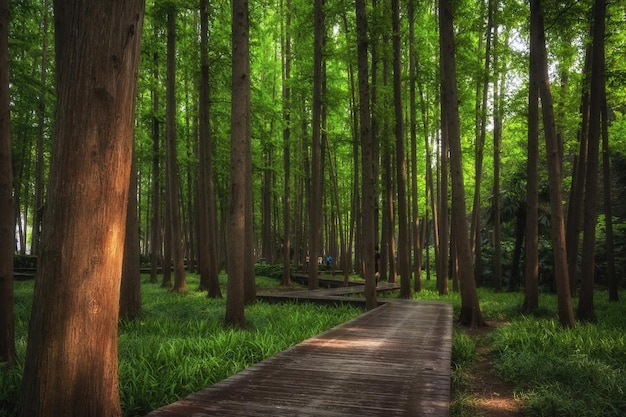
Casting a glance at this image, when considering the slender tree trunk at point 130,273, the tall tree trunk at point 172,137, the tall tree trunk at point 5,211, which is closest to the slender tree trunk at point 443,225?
the tall tree trunk at point 172,137

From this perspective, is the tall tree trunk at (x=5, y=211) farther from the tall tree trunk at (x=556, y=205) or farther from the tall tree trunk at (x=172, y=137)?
the tall tree trunk at (x=556, y=205)

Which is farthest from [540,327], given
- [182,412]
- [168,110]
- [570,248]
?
[168,110]

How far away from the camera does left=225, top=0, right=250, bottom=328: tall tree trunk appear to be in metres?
8.25

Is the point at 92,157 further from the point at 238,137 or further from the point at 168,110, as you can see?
the point at 168,110

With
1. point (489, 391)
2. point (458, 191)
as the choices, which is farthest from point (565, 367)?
point (458, 191)

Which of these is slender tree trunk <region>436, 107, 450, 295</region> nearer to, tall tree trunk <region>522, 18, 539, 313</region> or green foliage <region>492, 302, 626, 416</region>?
tall tree trunk <region>522, 18, 539, 313</region>

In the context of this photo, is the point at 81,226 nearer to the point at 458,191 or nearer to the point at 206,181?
the point at 458,191

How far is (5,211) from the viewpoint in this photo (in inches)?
224

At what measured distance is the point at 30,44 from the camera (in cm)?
1177

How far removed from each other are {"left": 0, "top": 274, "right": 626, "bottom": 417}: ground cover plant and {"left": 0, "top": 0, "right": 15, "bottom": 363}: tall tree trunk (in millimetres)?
468

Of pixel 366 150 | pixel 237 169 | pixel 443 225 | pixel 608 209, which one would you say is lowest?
pixel 443 225

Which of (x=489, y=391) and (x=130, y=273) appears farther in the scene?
(x=130, y=273)

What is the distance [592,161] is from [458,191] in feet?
10.8

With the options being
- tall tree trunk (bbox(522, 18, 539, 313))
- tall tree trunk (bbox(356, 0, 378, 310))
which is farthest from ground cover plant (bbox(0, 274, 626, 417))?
tall tree trunk (bbox(522, 18, 539, 313))
